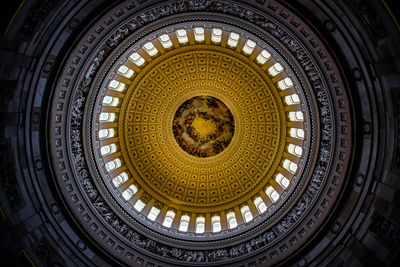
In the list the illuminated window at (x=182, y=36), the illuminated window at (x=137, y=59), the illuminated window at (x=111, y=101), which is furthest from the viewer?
the illuminated window at (x=111, y=101)

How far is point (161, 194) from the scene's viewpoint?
2280 centimetres

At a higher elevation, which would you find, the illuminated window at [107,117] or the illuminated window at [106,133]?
the illuminated window at [107,117]

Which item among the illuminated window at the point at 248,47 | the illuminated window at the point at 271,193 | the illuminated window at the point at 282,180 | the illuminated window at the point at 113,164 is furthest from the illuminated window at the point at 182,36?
the illuminated window at the point at 271,193

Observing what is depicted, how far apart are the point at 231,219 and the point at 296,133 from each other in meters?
9.05

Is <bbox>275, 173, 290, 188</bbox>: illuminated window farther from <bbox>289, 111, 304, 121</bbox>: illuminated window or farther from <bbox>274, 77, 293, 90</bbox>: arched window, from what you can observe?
<bbox>274, 77, 293, 90</bbox>: arched window

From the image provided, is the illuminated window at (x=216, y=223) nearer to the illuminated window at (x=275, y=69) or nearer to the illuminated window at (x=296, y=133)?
the illuminated window at (x=296, y=133)

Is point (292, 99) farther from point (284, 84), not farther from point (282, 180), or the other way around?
point (282, 180)

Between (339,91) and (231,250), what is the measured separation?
38.1 feet

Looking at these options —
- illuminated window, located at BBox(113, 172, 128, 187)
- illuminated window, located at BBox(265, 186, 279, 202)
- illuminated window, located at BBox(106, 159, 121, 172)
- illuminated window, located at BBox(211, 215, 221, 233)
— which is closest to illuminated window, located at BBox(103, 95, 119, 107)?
illuminated window, located at BBox(106, 159, 121, 172)

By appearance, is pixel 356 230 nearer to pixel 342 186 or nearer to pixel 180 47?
pixel 342 186

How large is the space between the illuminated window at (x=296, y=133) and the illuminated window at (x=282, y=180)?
3.54 metres

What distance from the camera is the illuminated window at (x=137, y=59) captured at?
19611mm

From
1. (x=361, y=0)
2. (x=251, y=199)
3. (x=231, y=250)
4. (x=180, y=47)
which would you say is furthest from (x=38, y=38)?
(x=251, y=199)

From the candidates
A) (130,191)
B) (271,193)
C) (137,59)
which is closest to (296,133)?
(271,193)
